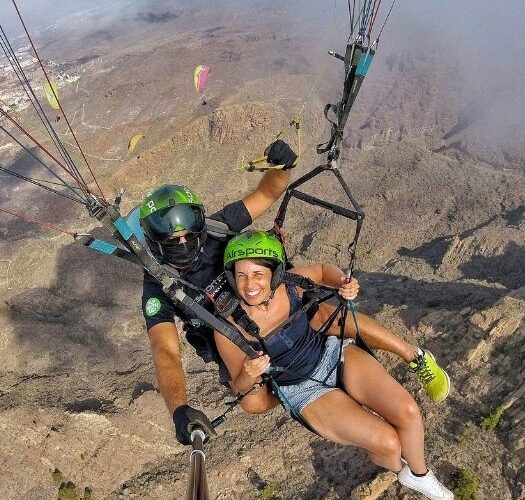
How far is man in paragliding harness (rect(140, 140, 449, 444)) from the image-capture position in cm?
573

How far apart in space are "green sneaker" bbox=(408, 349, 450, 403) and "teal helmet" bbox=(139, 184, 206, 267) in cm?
342

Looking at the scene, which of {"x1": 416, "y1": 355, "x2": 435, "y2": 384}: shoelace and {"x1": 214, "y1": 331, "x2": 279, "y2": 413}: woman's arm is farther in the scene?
{"x1": 416, "y1": 355, "x2": 435, "y2": 384}: shoelace

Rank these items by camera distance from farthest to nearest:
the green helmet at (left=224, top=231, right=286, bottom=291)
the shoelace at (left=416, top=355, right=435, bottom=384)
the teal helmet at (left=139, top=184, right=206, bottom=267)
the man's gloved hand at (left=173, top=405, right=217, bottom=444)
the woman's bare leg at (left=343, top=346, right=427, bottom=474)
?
1. the shoelace at (left=416, top=355, right=435, bottom=384)
2. the teal helmet at (left=139, top=184, right=206, bottom=267)
3. the green helmet at (left=224, top=231, right=286, bottom=291)
4. the woman's bare leg at (left=343, top=346, right=427, bottom=474)
5. the man's gloved hand at (left=173, top=405, right=217, bottom=444)

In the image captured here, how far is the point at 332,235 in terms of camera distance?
81.4 feet

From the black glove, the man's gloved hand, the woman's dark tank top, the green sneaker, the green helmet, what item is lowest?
the green sneaker

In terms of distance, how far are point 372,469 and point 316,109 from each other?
108 ft

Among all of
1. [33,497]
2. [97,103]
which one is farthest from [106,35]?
[33,497]

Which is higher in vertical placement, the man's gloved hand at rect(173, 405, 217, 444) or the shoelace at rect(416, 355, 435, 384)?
the man's gloved hand at rect(173, 405, 217, 444)

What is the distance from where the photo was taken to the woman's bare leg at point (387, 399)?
209 inches

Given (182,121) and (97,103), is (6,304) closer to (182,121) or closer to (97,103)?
(182,121)

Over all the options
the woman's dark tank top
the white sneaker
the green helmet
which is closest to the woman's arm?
the woman's dark tank top

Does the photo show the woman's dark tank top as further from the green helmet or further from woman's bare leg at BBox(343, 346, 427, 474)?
the green helmet

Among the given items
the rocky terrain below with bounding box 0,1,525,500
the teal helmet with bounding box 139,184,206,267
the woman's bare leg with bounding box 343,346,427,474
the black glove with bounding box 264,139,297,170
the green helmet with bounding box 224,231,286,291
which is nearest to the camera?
the woman's bare leg with bounding box 343,346,427,474

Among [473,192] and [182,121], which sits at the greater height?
[182,121]
